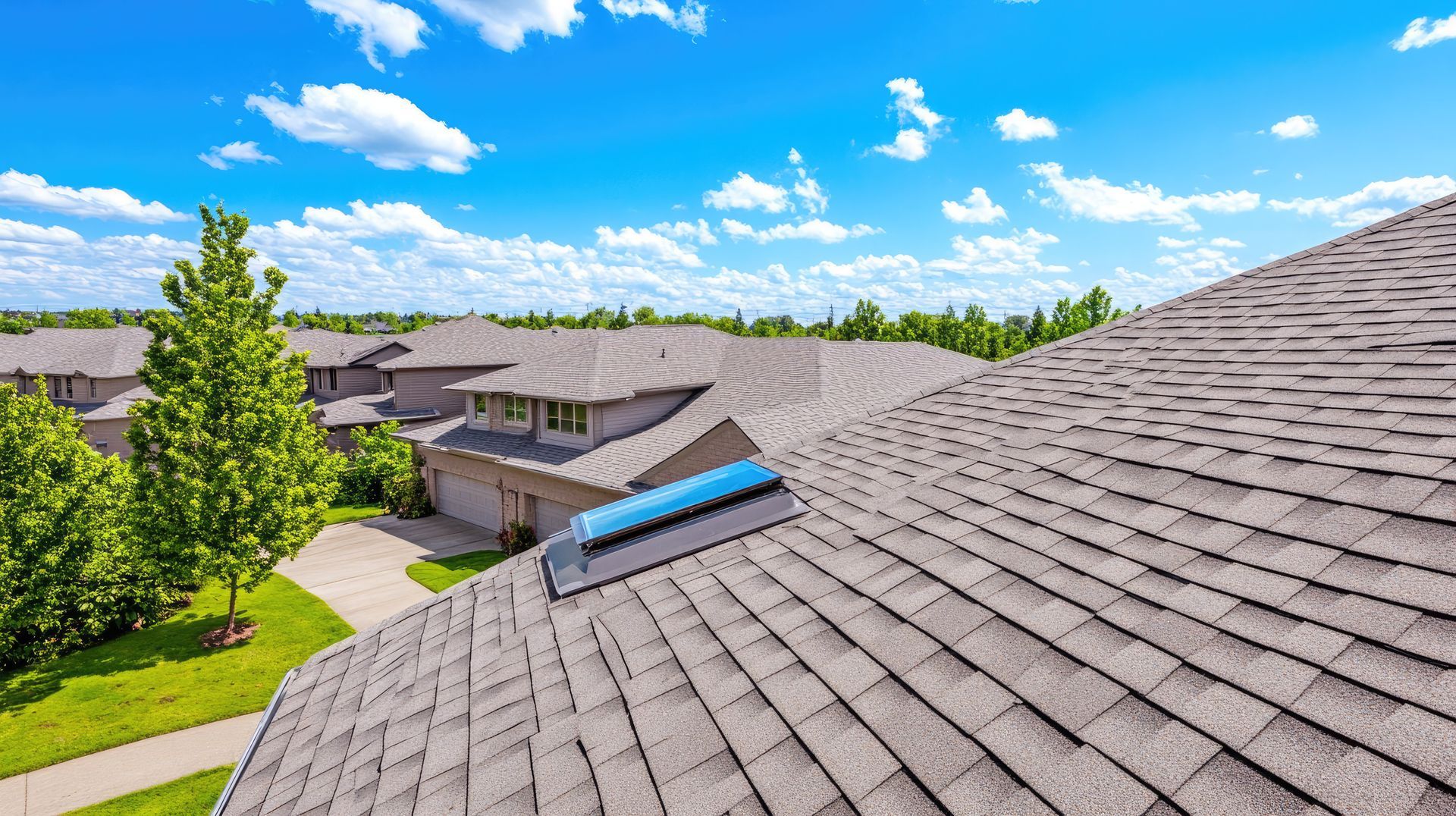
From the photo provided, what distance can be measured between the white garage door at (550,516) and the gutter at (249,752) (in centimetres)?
1361

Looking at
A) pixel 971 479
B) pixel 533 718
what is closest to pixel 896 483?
pixel 971 479

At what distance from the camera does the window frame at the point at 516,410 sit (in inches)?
942

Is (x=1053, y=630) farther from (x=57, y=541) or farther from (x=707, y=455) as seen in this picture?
(x=57, y=541)

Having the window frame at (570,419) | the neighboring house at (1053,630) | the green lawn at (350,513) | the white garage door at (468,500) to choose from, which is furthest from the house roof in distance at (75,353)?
the neighboring house at (1053,630)

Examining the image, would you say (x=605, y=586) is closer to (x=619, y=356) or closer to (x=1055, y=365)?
(x=1055, y=365)

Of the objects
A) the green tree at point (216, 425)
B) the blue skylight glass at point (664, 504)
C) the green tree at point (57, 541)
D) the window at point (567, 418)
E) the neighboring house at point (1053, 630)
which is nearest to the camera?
the neighboring house at point (1053, 630)

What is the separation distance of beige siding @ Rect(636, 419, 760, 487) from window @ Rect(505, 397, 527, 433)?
9095 mm

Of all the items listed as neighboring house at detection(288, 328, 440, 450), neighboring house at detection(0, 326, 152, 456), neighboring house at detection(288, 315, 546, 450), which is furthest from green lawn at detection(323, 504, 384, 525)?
neighboring house at detection(0, 326, 152, 456)

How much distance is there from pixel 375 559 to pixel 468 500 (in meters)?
4.99

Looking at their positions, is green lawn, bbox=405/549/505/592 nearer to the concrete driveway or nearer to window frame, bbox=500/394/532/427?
the concrete driveway

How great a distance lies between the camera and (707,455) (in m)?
15.6

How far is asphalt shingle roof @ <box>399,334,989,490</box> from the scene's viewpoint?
62.1 ft

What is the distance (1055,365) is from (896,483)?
2.70 metres

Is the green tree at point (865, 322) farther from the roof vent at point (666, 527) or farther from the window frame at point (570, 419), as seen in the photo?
the roof vent at point (666, 527)
